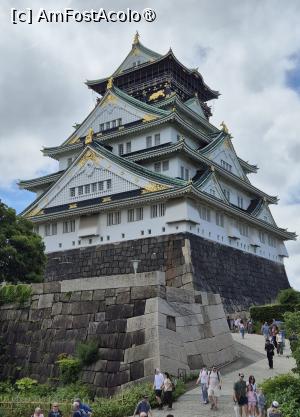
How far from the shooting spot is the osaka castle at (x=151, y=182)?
35.1 metres

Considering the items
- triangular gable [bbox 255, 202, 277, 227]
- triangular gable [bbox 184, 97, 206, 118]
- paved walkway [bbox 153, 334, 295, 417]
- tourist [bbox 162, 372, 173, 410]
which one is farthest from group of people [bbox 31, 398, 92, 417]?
triangular gable [bbox 184, 97, 206, 118]

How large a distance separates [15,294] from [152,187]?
48.4ft

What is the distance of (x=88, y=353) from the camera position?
18344 mm

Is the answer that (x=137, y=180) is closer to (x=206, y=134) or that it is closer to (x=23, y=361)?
(x=206, y=134)

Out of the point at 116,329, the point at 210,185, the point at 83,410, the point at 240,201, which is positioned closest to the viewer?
the point at 83,410

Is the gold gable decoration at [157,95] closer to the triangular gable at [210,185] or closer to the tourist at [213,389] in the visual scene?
the triangular gable at [210,185]

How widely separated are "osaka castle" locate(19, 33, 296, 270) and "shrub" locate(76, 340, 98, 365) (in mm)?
16079

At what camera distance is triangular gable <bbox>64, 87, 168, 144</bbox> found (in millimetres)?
42438

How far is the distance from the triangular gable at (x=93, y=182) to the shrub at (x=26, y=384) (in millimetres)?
17811

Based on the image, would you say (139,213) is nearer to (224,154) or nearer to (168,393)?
(224,154)

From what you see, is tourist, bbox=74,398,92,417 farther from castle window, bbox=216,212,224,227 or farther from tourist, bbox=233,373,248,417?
castle window, bbox=216,212,224,227

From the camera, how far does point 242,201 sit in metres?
47.2

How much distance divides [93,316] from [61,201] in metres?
21.2

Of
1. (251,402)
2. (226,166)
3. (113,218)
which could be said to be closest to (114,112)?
(226,166)
